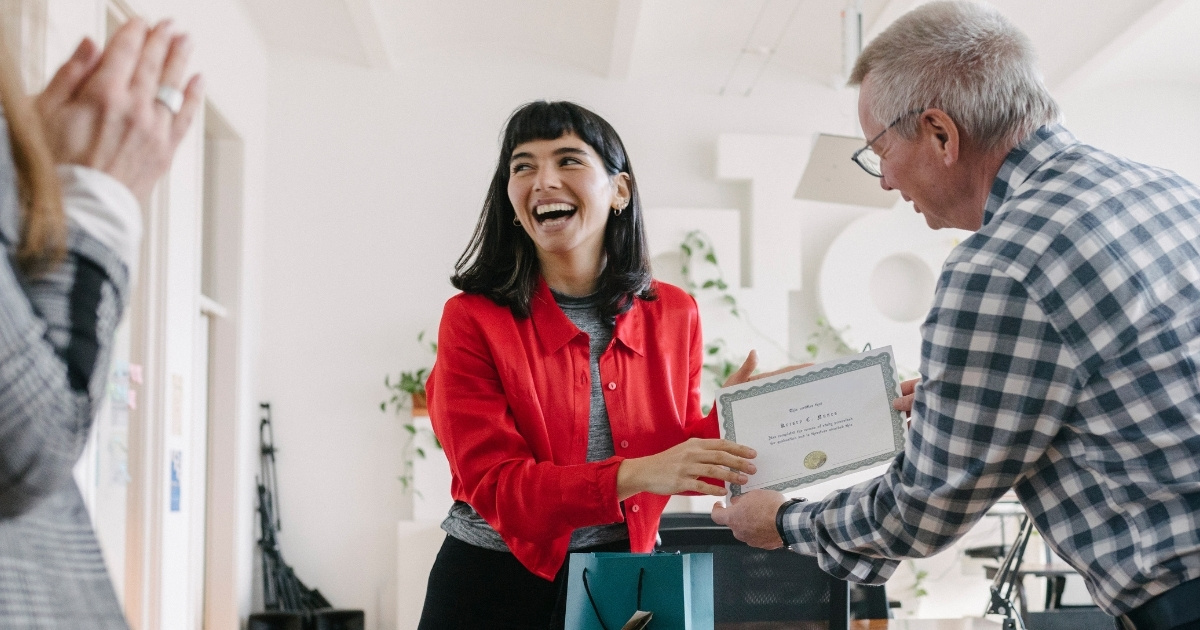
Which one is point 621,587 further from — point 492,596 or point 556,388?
point 556,388

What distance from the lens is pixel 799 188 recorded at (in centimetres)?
479

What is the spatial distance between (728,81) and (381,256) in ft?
7.39

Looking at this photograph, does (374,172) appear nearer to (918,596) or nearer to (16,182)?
(918,596)

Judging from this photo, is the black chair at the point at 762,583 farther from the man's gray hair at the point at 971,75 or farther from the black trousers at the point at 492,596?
the man's gray hair at the point at 971,75

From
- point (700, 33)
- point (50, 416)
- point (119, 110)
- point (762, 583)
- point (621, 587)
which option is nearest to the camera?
point (50, 416)

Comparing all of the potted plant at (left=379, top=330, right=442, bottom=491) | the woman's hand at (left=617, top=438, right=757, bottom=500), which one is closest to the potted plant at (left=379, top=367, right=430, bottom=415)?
the potted plant at (left=379, top=330, right=442, bottom=491)

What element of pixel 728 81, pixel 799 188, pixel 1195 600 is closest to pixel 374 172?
pixel 728 81

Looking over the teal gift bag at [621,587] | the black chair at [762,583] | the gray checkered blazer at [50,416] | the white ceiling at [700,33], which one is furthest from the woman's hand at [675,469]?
the white ceiling at [700,33]

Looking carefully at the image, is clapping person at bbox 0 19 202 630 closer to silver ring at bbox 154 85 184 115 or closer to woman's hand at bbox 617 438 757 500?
silver ring at bbox 154 85 184 115

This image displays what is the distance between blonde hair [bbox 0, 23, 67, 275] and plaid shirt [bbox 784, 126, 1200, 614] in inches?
38.3

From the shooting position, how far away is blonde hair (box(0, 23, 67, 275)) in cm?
70

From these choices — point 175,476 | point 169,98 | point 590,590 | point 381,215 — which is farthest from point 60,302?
point 381,215

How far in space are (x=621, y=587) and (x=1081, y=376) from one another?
69 centimetres

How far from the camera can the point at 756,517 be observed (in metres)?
1.66
